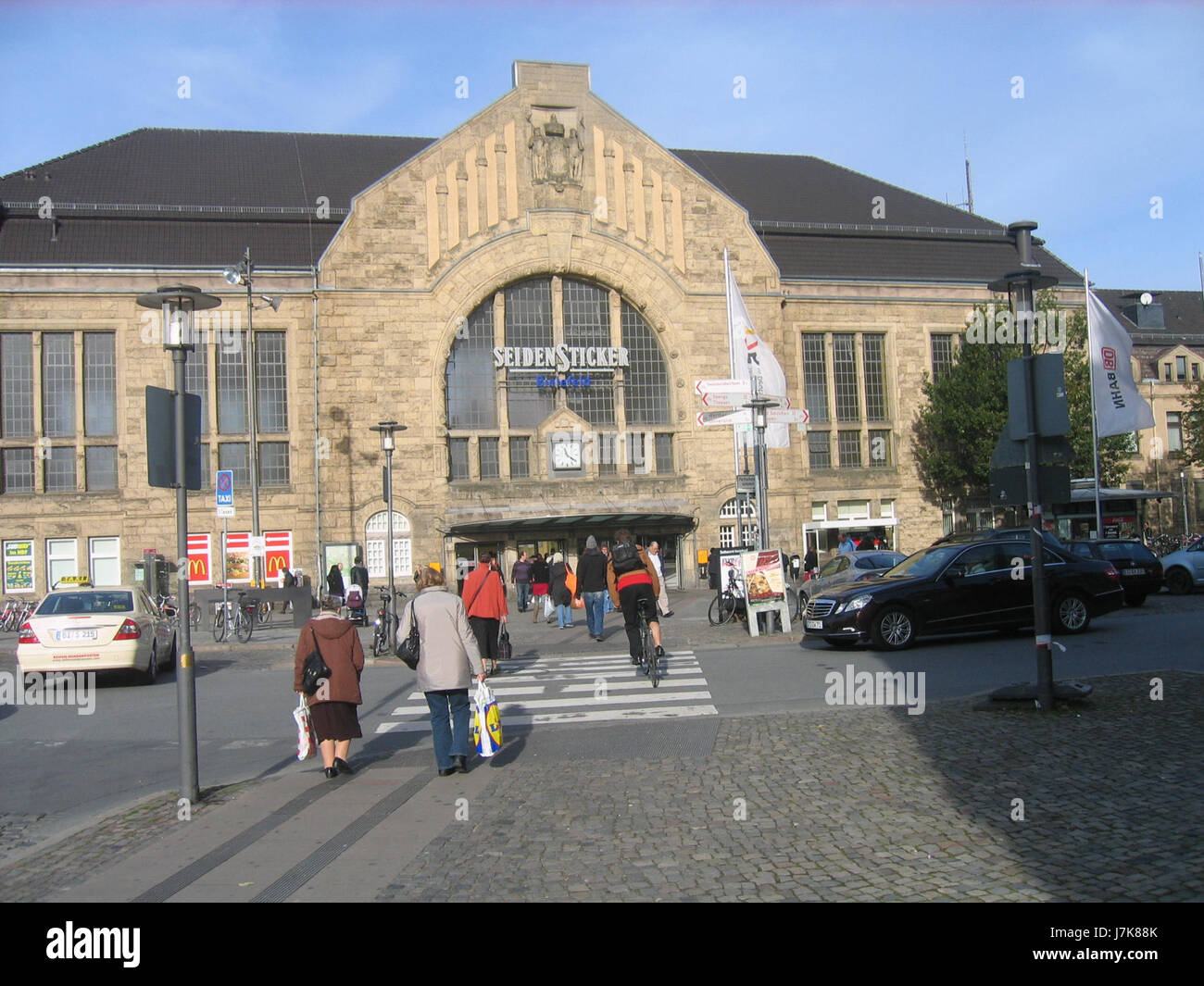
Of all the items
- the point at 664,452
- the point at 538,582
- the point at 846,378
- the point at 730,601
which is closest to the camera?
the point at 730,601

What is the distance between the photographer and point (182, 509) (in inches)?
327

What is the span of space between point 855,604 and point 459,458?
1049 inches

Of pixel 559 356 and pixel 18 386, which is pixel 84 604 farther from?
pixel 559 356

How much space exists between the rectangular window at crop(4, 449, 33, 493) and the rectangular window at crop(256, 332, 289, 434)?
791cm

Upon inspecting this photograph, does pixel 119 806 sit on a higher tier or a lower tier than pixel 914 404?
lower

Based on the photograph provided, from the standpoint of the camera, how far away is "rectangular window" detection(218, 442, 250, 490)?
4000cm

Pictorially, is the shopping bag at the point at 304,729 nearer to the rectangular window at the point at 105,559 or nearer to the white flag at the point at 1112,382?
the white flag at the point at 1112,382

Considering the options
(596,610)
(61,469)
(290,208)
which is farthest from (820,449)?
(61,469)

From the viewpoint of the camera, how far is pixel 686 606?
3166cm

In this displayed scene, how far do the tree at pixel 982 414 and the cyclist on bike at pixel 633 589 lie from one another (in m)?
30.8

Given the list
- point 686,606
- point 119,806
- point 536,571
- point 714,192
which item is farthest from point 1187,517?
point 119,806

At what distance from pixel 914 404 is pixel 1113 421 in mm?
18568

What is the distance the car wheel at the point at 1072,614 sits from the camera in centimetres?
1777

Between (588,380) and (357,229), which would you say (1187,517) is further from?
(357,229)
